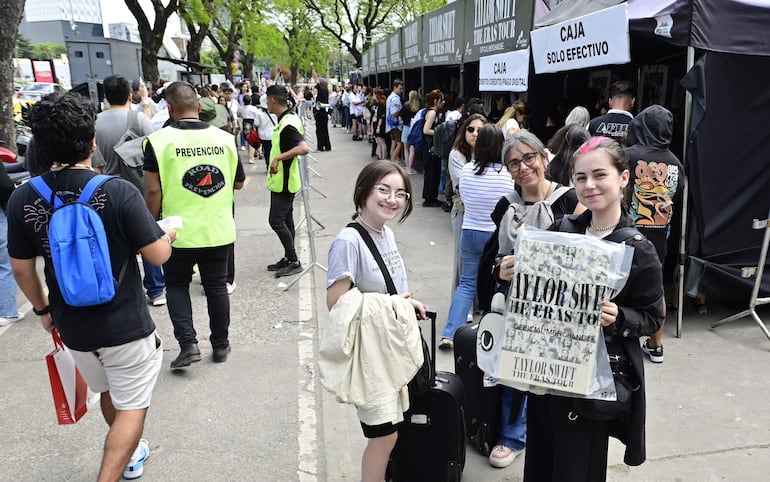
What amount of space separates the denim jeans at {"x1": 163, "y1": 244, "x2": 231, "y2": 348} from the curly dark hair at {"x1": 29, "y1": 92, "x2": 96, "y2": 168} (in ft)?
5.45

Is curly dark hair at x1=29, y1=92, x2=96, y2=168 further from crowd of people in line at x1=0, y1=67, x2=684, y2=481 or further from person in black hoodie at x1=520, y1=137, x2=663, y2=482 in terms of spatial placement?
person in black hoodie at x1=520, y1=137, x2=663, y2=482

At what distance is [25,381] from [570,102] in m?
6.86

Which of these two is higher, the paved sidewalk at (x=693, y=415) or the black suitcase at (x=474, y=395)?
the black suitcase at (x=474, y=395)

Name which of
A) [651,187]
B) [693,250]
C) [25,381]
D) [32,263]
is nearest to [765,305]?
[693,250]

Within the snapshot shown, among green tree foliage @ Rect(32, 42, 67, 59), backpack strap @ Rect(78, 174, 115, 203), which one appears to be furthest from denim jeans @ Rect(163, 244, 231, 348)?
green tree foliage @ Rect(32, 42, 67, 59)

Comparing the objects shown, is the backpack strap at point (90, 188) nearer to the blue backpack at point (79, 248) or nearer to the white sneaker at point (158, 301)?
the blue backpack at point (79, 248)

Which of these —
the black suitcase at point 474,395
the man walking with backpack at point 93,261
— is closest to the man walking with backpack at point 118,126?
the man walking with backpack at point 93,261

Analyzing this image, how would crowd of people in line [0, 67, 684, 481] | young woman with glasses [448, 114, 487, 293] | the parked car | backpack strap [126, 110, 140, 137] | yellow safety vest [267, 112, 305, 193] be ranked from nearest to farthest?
crowd of people in line [0, 67, 684, 481], young woman with glasses [448, 114, 487, 293], backpack strap [126, 110, 140, 137], yellow safety vest [267, 112, 305, 193], the parked car

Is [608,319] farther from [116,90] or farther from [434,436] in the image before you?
[116,90]

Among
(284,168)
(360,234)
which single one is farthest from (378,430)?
(284,168)

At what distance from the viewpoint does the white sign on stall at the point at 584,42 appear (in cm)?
473

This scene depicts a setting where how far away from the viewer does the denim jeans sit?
4062mm

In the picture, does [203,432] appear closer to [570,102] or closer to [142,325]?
[142,325]

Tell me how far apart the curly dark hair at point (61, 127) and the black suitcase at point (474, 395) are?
1.99m
